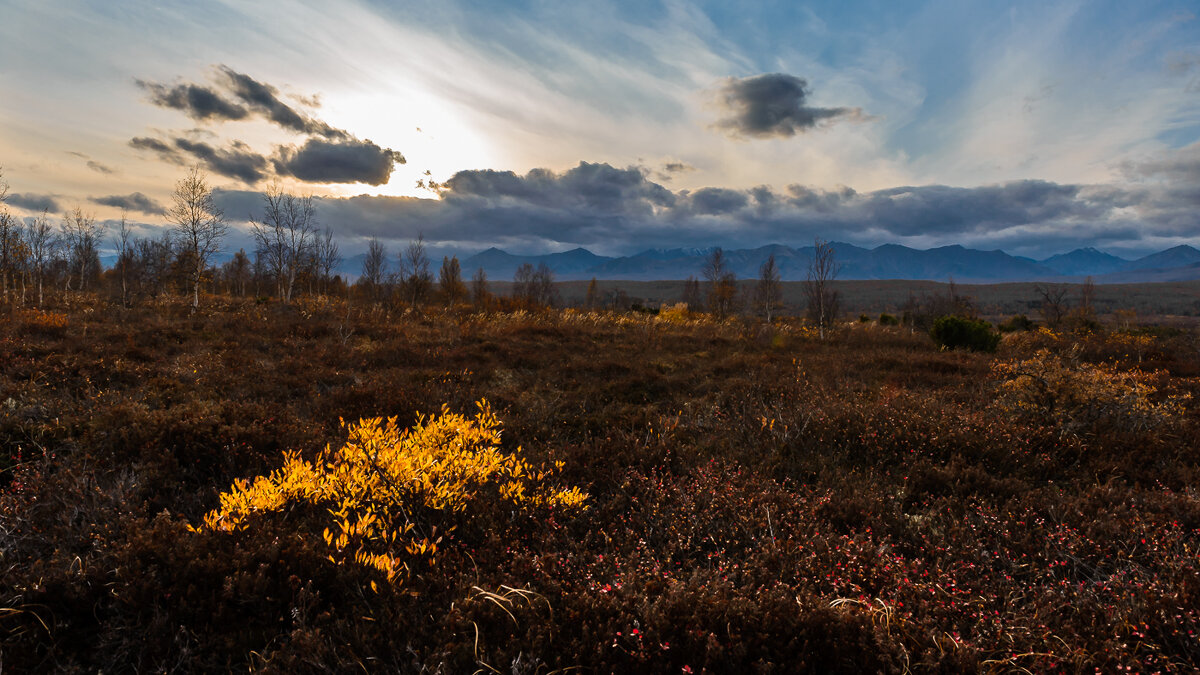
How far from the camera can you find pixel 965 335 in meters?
16.8

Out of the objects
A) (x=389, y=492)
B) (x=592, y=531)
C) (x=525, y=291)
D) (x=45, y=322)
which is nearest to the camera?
(x=389, y=492)

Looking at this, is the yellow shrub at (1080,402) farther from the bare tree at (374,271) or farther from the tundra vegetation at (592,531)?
the bare tree at (374,271)

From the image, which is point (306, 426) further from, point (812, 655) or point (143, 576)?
point (812, 655)

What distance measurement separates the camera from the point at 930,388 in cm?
1023

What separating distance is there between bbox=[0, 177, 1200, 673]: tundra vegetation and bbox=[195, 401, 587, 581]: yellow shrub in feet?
0.10

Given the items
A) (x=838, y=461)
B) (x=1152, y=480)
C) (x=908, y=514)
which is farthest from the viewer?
(x=838, y=461)

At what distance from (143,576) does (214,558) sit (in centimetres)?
38

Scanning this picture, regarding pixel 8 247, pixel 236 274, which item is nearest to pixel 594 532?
pixel 8 247

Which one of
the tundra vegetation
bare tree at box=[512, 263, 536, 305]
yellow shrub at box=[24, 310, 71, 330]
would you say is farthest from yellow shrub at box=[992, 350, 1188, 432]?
bare tree at box=[512, 263, 536, 305]

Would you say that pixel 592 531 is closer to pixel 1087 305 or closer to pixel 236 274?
pixel 1087 305

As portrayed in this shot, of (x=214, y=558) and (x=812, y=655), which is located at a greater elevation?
(x=214, y=558)

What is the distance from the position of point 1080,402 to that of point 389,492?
926 centimetres

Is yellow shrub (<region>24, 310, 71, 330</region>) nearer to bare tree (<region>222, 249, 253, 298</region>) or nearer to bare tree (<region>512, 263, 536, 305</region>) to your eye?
bare tree (<region>512, 263, 536, 305</region>)

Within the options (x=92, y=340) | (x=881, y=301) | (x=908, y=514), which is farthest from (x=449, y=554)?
(x=881, y=301)
